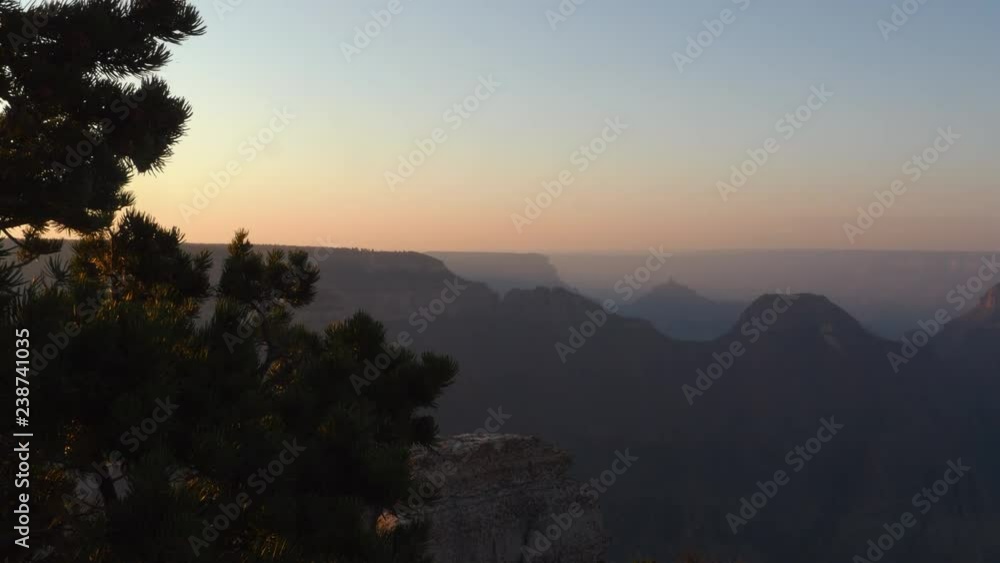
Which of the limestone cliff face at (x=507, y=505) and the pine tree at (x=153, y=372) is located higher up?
the pine tree at (x=153, y=372)

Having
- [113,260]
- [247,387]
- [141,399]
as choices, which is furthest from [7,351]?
[113,260]

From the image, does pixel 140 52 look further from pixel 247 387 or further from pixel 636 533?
pixel 636 533
